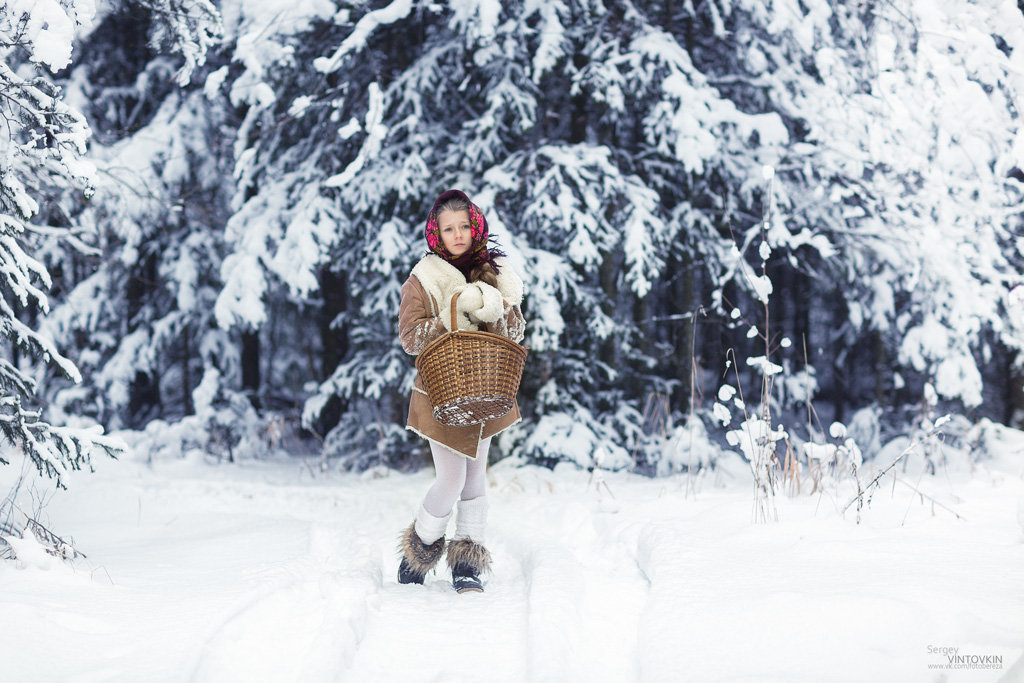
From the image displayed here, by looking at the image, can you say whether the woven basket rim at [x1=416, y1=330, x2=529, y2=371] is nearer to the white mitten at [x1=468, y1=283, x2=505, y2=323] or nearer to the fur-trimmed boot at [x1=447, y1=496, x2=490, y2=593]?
the white mitten at [x1=468, y1=283, x2=505, y2=323]

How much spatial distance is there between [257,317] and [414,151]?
193 centimetres

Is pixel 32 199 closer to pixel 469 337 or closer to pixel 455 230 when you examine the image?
pixel 455 230

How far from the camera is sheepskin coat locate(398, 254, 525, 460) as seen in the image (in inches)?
121

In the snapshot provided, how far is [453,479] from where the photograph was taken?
3.29 meters

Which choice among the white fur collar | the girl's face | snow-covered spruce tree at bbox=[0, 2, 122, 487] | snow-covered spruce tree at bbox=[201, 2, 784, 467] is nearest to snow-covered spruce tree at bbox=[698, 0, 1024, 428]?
snow-covered spruce tree at bbox=[201, 2, 784, 467]

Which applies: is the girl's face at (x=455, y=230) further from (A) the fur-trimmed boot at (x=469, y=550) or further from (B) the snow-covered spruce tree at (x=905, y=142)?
(B) the snow-covered spruce tree at (x=905, y=142)

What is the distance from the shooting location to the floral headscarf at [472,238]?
326 centimetres

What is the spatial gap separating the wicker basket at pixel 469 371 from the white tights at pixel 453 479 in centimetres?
43

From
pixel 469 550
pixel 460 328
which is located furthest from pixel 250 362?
pixel 460 328

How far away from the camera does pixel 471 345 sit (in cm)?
273

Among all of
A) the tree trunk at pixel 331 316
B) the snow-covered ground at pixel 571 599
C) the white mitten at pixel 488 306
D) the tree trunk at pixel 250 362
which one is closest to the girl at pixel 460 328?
the white mitten at pixel 488 306

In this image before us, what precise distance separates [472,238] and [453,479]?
1.08 metres

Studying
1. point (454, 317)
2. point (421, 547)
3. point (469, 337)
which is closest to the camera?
point (469, 337)

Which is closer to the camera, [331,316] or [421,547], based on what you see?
[421,547]
